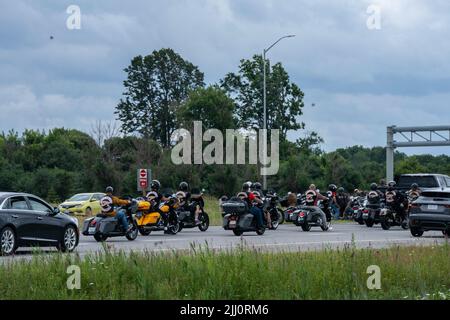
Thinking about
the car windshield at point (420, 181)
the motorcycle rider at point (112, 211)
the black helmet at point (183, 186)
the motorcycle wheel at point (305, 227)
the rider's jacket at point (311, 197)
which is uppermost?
the car windshield at point (420, 181)

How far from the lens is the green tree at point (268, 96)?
83.0m

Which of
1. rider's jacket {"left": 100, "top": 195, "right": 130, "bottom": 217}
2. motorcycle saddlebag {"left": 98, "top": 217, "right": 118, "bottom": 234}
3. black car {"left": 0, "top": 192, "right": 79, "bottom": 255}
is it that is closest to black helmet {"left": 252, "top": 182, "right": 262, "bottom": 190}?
rider's jacket {"left": 100, "top": 195, "right": 130, "bottom": 217}

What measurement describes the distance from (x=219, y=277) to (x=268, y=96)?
69569mm

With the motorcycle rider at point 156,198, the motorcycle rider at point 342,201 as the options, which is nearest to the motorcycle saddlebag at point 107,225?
the motorcycle rider at point 156,198

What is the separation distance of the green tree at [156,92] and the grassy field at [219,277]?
216ft

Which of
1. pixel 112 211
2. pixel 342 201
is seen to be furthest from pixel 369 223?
pixel 112 211

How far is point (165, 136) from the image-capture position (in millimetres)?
88250

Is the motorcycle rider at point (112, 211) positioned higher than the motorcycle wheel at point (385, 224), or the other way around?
the motorcycle rider at point (112, 211)

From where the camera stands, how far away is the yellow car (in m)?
48.7

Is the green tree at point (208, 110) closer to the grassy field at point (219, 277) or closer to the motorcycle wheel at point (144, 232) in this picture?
the motorcycle wheel at point (144, 232)

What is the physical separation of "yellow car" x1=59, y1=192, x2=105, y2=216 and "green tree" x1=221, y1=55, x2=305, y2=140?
34012mm

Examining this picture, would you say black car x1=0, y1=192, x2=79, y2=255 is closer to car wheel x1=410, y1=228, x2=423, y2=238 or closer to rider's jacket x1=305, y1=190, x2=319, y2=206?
car wheel x1=410, y1=228, x2=423, y2=238
